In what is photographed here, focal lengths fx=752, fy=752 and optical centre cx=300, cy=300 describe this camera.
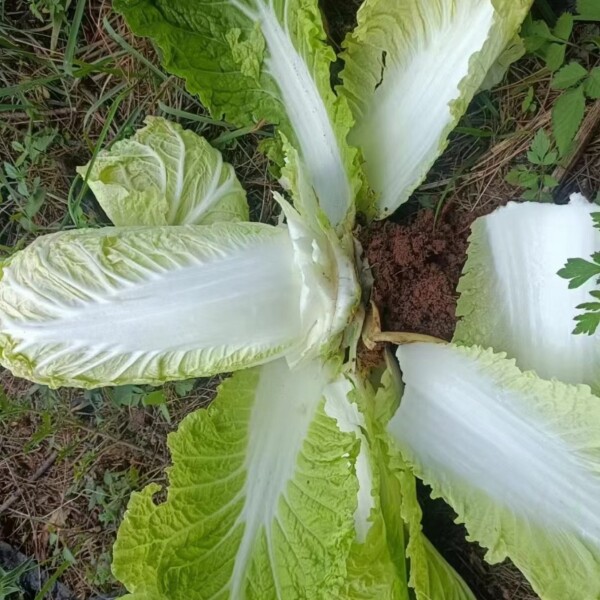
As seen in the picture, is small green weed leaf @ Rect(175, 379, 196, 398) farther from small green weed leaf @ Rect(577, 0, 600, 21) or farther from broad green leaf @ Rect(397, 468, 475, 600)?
small green weed leaf @ Rect(577, 0, 600, 21)

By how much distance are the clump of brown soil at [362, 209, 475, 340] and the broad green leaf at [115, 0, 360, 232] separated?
13 centimetres

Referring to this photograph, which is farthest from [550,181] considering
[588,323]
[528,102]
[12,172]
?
[12,172]

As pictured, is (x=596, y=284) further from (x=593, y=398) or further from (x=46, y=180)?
(x=46, y=180)

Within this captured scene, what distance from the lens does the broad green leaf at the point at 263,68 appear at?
5.42 ft

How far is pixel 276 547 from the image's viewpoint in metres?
1.59

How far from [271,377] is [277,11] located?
820 millimetres

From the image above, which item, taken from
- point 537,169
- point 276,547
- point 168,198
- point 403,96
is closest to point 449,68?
point 403,96

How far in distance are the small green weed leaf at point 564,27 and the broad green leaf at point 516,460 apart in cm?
72

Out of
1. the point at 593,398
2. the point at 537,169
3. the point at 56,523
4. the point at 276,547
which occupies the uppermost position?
the point at 537,169

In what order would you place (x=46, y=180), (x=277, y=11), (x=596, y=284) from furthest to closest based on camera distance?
1. (x=46, y=180)
2. (x=277, y=11)
3. (x=596, y=284)

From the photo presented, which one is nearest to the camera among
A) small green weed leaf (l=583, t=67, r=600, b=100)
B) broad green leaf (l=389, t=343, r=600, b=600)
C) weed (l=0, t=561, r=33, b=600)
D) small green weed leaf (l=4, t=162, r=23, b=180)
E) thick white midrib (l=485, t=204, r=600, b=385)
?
broad green leaf (l=389, t=343, r=600, b=600)

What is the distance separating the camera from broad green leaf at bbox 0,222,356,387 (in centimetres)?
149

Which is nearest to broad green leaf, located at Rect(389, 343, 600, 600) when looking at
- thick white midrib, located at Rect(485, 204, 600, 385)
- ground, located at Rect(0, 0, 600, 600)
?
thick white midrib, located at Rect(485, 204, 600, 385)

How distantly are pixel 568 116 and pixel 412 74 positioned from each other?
1.11ft
